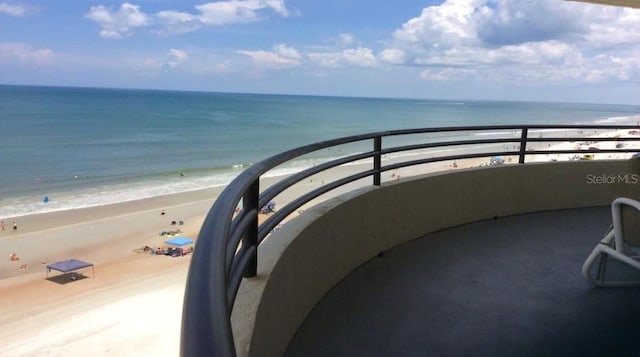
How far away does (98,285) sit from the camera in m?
15.6

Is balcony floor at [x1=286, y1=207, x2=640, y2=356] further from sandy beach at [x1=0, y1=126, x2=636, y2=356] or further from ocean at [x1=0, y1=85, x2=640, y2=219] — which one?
ocean at [x1=0, y1=85, x2=640, y2=219]

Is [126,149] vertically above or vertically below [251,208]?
below

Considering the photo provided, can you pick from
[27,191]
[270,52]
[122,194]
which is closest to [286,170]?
[122,194]

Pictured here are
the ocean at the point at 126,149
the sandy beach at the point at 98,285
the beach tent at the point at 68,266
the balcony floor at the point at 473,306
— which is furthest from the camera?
the ocean at the point at 126,149

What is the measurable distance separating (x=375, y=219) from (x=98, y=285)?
13.8 meters

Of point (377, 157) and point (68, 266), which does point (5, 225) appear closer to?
point (68, 266)

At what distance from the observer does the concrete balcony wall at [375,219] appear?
2295 millimetres

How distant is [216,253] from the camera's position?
1054 mm

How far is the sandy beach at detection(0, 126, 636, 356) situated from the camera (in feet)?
37.7

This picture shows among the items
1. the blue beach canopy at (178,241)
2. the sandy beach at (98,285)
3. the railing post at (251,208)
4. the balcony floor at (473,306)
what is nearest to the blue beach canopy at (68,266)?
the sandy beach at (98,285)

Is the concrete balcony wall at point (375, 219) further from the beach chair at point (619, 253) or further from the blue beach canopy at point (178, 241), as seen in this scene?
the blue beach canopy at point (178, 241)

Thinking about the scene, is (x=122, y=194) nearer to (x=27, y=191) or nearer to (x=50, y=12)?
(x=27, y=191)

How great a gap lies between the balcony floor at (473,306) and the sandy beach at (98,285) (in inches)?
133

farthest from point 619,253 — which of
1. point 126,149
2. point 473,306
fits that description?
point 126,149
